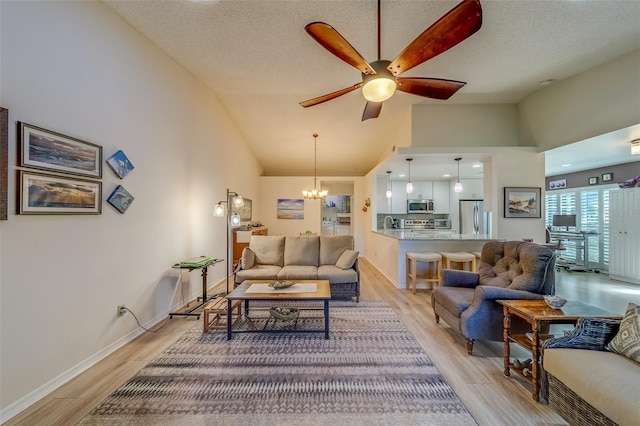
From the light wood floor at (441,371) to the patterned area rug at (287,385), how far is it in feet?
0.36

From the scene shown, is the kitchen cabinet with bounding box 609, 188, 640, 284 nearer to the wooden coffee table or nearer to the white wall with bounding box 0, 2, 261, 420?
the wooden coffee table

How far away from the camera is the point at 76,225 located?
203 centimetres

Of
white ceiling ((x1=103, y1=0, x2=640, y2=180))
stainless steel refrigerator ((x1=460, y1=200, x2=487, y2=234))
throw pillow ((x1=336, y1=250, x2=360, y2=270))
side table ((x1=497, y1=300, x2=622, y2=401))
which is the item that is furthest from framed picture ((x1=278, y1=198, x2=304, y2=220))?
side table ((x1=497, y1=300, x2=622, y2=401))

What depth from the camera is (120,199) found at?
2.45 meters

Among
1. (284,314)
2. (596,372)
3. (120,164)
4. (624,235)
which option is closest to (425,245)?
(284,314)

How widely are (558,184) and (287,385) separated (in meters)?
8.29

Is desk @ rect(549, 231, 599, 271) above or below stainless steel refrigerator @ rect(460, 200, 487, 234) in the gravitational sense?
below

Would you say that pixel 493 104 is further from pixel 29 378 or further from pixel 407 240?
pixel 29 378

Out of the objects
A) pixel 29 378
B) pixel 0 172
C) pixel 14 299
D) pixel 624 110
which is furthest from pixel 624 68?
pixel 29 378

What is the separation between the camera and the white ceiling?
2.44 meters

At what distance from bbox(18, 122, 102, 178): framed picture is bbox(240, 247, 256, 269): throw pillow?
212cm

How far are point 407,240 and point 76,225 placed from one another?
4.18 m

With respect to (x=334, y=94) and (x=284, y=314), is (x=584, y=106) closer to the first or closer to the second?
(x=334, y=94)

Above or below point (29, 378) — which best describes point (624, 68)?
above
